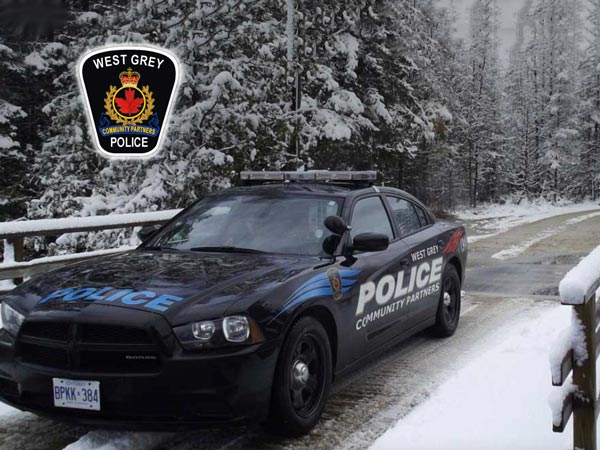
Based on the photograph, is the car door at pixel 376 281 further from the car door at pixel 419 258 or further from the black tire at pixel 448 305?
the black tire at pixel 448 305

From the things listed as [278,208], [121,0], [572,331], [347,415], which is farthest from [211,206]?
[121,0]

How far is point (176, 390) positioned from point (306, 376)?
37.7 inches

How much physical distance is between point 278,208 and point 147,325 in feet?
6.53

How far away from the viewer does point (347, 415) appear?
15.8 feet

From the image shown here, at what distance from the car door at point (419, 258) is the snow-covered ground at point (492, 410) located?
26.4 inches

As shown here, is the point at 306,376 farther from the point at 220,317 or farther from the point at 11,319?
the point at 11,319

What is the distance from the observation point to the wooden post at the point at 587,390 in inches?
134

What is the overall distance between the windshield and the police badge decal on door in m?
8.85

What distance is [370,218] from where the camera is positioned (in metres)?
5.89

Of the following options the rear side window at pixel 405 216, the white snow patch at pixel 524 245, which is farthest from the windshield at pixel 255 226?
the white snow patch at pixel 524 245

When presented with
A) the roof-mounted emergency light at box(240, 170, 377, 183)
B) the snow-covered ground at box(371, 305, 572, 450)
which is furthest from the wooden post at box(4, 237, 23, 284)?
the snow-covered ground at box(371, 305, 572, 450)

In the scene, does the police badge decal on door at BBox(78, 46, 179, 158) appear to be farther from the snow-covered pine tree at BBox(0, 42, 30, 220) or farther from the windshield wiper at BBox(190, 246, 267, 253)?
the windshield wiper at BBox(190, 246, 267, 253)

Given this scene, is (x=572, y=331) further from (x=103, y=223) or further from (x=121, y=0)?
(x=121, y=0)

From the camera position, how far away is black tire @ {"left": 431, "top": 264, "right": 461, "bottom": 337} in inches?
275
